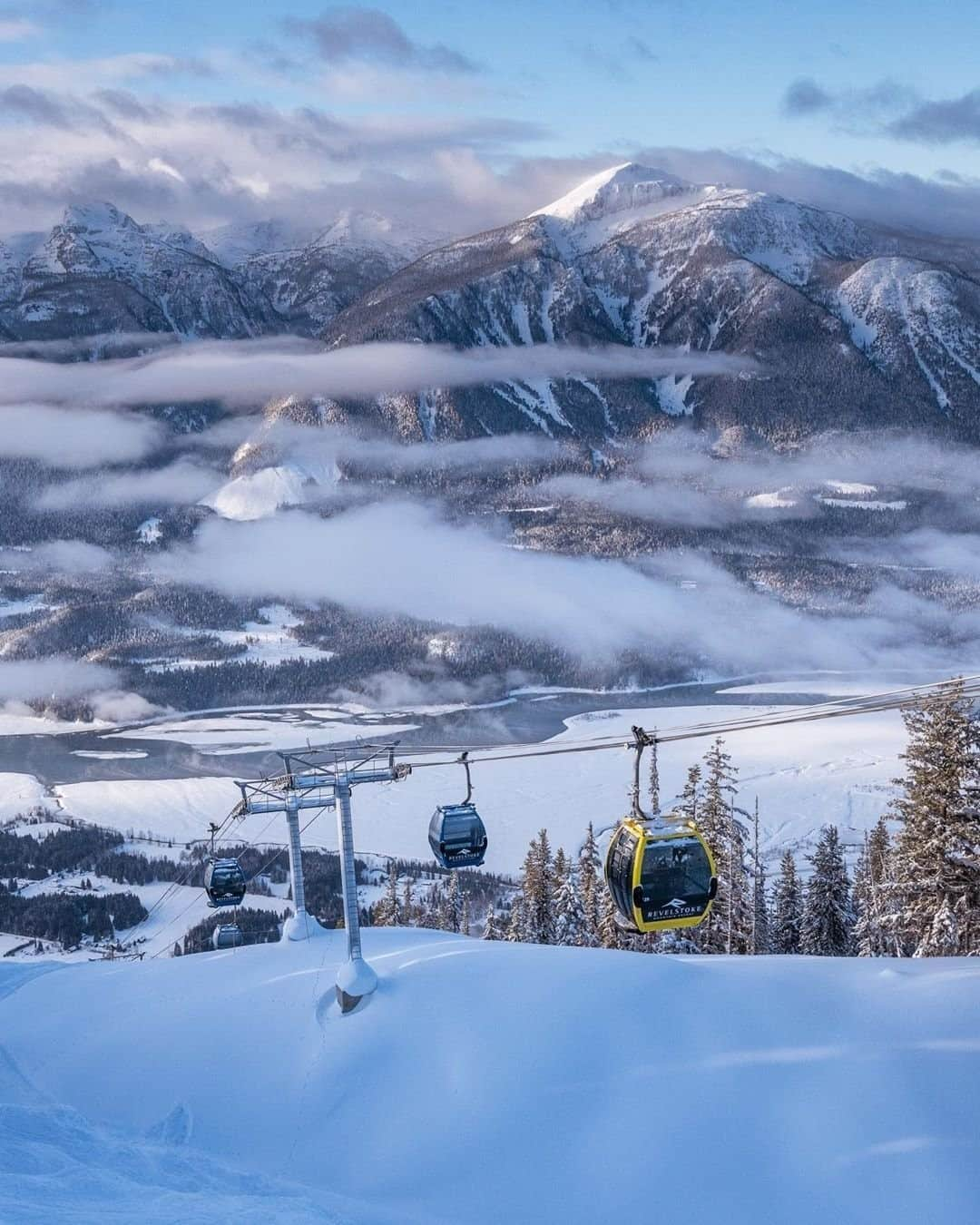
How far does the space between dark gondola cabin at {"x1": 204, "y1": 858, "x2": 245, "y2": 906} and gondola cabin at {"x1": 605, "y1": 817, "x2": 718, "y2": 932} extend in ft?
47.6

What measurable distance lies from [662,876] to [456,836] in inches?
212

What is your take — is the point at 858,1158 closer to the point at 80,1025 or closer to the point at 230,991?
the point at 230,991

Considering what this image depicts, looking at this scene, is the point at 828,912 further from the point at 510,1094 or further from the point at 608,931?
the point at 510,1094

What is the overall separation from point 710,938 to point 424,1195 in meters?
23.2

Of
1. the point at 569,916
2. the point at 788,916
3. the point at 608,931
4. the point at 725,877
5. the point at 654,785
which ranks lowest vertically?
the point at 788,916

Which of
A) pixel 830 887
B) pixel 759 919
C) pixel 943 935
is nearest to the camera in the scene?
pixel 943 935

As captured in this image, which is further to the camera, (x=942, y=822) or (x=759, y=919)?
(x=759, y=919)

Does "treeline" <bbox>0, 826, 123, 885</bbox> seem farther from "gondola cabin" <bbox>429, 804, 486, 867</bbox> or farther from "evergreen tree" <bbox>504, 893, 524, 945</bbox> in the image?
"gondola cabin" <bbox>429, 804, 486, 867</bbox>

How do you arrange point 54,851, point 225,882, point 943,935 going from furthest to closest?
1. point 54,851
2. point 225,882
3. point 943,935

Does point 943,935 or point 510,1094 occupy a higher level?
point 510,1094

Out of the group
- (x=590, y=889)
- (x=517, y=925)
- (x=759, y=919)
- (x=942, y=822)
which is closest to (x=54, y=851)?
(x=590, y=889)

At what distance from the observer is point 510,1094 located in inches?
598

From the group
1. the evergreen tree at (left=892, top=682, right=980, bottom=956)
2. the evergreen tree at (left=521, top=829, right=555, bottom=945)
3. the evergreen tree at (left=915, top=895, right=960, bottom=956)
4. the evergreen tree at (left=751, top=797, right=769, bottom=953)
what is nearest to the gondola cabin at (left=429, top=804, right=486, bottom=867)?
the evergreen tree at (left=892, top=682, right=980, bottom=956)

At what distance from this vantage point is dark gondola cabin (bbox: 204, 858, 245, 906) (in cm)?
2798
